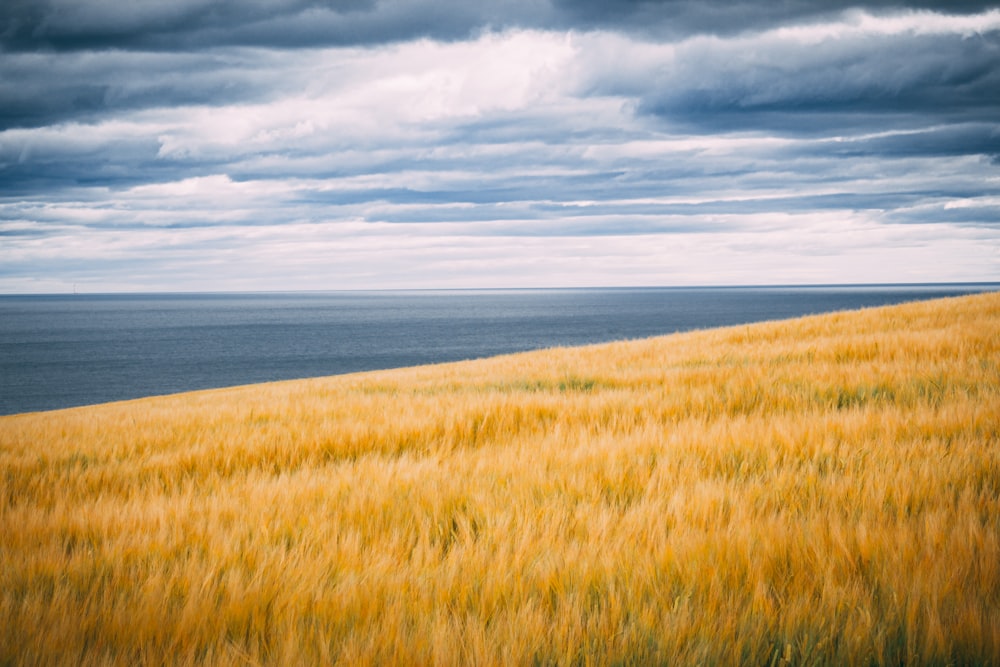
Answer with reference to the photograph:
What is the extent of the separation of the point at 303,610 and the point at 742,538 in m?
1.81

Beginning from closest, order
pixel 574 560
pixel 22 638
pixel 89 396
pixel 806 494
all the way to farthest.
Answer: pixel 22 638
pixel 574 560
pixel 806 494
pixel 89 396

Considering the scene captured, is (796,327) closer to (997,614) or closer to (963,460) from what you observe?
(963,460)

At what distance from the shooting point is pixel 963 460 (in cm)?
346

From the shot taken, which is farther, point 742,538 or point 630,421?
point 630,421

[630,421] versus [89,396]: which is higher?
[630,421]

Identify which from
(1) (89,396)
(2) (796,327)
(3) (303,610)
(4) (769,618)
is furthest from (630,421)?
(1) (89,396)

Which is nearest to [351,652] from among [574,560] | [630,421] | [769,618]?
[574,560]

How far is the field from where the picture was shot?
6.24ft

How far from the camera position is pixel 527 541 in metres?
2.66

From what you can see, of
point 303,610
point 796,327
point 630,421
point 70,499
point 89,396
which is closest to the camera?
point 303,610

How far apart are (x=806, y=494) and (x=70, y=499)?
453cm

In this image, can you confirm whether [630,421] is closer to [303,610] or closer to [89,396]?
[303,610]

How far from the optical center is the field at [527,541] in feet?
6.24

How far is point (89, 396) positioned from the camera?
6769cm
